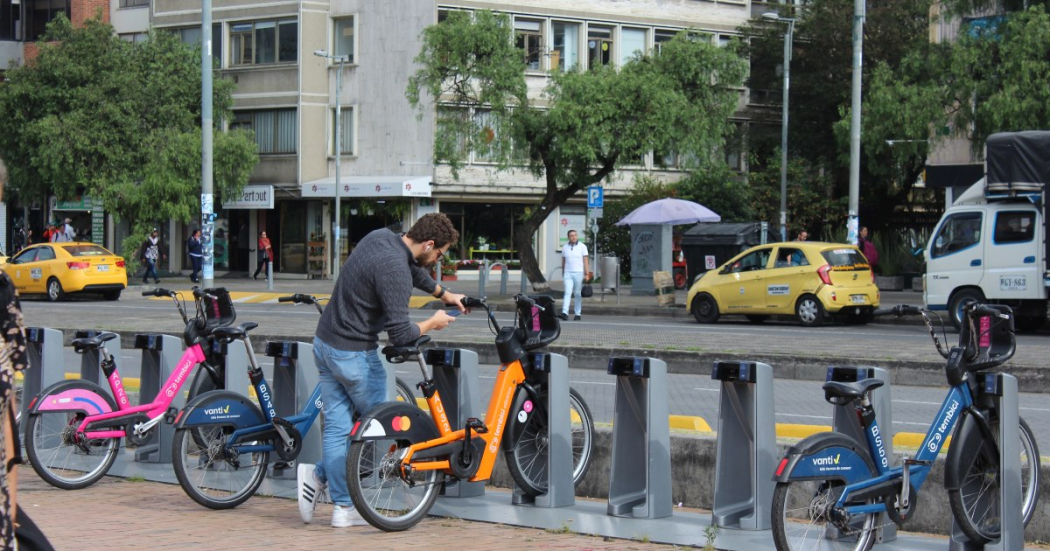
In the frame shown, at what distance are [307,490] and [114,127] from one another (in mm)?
38538

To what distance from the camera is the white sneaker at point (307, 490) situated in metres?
7.54

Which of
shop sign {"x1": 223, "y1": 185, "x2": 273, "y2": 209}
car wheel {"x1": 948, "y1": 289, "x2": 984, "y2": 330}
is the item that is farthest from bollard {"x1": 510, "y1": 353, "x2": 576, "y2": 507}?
shop sign {"x1": 223, "y1": 185, "x2": 273, "y2": 209}

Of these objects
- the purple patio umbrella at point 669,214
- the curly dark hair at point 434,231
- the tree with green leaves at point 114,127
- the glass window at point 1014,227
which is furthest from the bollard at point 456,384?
the tree with green leaves at point 114,127

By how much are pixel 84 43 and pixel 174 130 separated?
4.38 m

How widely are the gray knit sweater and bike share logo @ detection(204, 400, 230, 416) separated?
852 mm

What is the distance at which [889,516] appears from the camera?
20.6 ft

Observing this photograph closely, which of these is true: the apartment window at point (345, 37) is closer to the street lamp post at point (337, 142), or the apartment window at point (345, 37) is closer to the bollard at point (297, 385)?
the street lamp post at point (337, 142)

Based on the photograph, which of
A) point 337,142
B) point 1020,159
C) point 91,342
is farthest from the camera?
point 337,142

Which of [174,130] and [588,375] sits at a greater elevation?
[174,130]

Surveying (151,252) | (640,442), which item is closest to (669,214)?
(151,252)

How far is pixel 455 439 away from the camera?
25.0ft

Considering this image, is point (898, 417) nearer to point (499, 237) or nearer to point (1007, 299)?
point (1007, 299)

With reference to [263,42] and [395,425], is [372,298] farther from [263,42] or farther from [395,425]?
[263,42]

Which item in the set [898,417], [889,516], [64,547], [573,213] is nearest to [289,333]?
[898,417]
